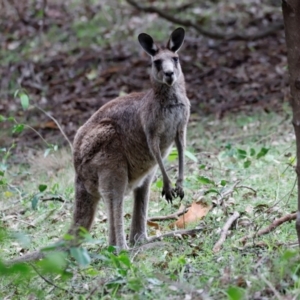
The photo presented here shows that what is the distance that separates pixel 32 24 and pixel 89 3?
1133 millimetres

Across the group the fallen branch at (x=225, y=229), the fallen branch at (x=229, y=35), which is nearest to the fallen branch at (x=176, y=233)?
the fallen branch at (x=225, y=229)

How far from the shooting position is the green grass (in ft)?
11.3

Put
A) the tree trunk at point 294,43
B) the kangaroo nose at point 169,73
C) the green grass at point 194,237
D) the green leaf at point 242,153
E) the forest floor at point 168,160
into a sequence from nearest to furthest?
the tree trunk at point 294,43 < the green grass at point 194,237 < the forest floor at point 168,160 < the kangaroo nose at point 169,73 < the green leaf at point 242,153

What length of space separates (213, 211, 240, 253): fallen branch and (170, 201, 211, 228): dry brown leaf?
0.31m

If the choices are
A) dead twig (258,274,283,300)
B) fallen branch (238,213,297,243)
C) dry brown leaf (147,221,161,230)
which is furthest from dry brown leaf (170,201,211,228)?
dead twig (258,274,283,300)

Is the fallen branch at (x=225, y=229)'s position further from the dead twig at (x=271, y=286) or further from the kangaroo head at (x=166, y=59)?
the kangaroo head at (x=166, y=59)

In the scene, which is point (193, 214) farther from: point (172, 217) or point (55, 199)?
point (55, 199)

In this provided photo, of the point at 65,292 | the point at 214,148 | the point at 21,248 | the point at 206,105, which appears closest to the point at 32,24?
the point at 206,105

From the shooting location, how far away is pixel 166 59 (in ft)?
15.1

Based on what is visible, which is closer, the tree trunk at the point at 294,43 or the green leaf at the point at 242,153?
the tree trunk at the point at 294,43

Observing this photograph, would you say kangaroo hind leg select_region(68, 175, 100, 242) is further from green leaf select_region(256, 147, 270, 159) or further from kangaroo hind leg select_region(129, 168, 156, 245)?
green leaf select_region(256, 147, 270, 159)

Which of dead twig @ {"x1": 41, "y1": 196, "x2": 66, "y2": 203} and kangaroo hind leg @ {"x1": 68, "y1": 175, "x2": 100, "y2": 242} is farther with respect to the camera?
dead twig @ {"x1": 41, "y1": 196, "x2": 66, "y2": 203}

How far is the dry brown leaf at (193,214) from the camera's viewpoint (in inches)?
193

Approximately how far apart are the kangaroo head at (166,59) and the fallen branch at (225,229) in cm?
95
